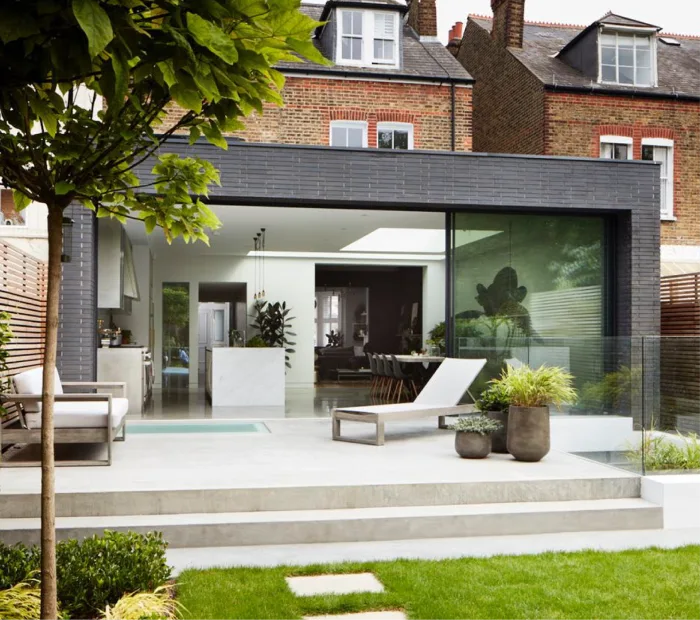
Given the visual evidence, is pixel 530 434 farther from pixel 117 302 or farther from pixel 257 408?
pixel 117 302

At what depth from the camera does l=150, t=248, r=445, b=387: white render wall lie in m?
18.1

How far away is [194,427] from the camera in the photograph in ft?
32.4

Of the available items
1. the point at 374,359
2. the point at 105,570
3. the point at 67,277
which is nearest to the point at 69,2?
the point at 105,570

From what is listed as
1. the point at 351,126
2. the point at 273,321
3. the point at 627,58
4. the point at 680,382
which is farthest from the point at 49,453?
the point at 627,58

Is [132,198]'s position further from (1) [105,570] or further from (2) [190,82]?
(1) [105,570]

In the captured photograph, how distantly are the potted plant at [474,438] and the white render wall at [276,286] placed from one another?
11.1m

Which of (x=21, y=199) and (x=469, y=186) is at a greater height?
(x=469, y=186)

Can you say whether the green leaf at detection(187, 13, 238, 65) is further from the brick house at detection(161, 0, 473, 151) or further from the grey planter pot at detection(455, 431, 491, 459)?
the brick house at detection(161, 0, 473, 151)

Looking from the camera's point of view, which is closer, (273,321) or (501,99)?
(273,321)

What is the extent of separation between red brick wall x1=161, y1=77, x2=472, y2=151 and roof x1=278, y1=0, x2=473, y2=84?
18cm

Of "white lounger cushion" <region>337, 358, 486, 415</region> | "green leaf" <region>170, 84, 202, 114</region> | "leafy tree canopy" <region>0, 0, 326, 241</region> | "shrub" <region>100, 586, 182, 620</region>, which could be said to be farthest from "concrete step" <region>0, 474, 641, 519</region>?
"green leaf" <region>170, 84, 202, 114</region>

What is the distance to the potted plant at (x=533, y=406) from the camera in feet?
23.1

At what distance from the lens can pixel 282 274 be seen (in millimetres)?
18344

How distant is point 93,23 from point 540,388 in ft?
19.4
